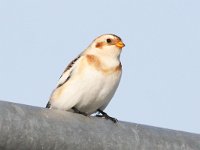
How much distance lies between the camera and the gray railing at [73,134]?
206 cm

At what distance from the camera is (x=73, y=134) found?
7.36 feet

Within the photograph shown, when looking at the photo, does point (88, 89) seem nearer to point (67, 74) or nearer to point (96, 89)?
point (96, 89)

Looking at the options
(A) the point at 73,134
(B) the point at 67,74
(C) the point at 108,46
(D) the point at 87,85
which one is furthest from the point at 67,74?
(A) the point at 73,134

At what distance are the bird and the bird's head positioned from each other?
21cm

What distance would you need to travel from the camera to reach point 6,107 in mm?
2133

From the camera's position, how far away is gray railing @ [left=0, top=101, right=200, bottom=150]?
206 centimetres

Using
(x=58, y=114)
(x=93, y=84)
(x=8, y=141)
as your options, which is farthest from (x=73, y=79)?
(x=8, y=141)

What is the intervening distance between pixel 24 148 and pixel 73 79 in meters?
3.82

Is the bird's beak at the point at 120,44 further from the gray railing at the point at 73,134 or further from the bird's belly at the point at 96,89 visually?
the gray railing at the point at 73,134

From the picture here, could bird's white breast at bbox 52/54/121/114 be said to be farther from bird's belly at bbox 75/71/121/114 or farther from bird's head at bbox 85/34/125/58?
bird's head at bbox 85/34/125/58

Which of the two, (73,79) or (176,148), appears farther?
(73,79)

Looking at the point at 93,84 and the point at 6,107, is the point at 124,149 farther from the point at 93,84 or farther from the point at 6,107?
the point at 93,84

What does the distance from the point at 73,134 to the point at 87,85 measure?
3.52 meters

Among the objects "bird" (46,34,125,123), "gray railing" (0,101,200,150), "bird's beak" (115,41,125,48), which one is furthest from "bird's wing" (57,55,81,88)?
"gray railing" (0,101,200,150)
